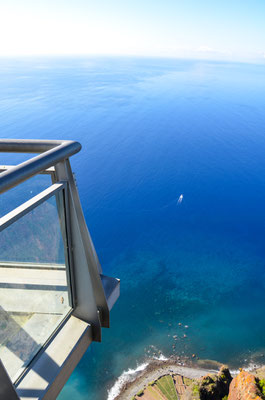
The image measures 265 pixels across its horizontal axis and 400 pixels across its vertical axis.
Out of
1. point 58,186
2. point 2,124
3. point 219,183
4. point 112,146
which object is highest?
point 58,186

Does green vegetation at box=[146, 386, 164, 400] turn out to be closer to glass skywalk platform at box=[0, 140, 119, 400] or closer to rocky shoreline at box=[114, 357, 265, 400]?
rocky shoreline at box=[114, 357, 265, 400]

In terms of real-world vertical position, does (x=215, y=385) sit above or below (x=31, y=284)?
below

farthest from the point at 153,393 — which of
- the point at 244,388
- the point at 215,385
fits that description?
the point at 244,388

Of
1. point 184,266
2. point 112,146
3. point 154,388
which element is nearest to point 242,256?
point 184,266

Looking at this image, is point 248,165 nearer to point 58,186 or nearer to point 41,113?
point 41,113

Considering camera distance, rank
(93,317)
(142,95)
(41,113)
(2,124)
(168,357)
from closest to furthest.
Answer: (93,317), (168,357), (2,124), (41,113), (142,95)

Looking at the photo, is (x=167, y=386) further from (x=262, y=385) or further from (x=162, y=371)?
(x=262, y=385)
